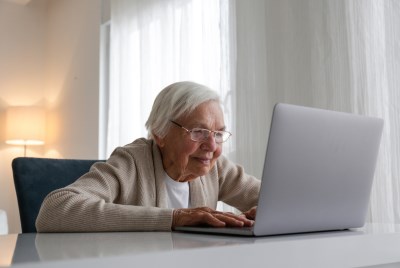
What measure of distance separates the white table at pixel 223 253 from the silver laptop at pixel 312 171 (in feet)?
0.28

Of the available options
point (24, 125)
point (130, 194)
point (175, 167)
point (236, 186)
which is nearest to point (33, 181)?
point (130, 194)

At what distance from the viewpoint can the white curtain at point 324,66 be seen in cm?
183

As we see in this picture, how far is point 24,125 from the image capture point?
14.8 feet

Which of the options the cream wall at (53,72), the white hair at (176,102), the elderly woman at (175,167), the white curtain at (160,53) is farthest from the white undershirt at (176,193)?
the cream wall at (53,72)

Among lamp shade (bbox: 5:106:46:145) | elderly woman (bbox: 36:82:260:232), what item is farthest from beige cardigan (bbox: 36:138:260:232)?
lamp shade (bbox: 5:106:46:145)

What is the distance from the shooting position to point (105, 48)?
13.4 ft

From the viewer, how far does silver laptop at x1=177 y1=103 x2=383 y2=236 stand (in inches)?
34.3

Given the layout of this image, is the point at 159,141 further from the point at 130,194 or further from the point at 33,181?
the point at 33,181

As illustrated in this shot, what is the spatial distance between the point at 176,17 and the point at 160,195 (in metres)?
1.81

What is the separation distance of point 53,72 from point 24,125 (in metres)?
0.64

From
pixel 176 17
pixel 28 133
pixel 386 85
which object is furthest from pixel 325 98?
pixel 28 133

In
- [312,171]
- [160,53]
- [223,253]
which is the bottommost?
[223,253]

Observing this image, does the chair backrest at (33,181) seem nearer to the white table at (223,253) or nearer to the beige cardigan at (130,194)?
the beige cardigan at (130,194)

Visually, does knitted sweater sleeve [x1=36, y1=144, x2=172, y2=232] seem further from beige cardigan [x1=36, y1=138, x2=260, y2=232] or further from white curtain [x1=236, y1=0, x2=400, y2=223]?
white curtain [x1=236, y1=0, x2=400, y2=223]
